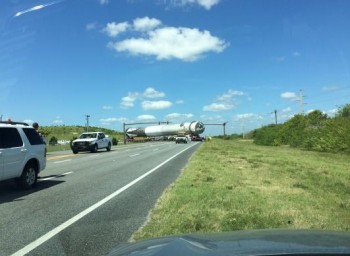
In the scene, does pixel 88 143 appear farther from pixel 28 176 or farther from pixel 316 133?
pixel 28 176

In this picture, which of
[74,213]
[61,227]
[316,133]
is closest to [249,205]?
[74,213]

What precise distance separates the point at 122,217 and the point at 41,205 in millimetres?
2691

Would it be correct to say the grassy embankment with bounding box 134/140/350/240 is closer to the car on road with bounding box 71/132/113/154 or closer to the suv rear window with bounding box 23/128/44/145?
the suv rear window with bounding box 23/128/44/145

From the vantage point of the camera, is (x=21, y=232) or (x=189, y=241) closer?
→ (x=189, y=241)

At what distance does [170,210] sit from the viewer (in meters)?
11.1

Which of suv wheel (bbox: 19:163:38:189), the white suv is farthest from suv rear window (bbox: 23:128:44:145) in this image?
suv wheel (bbox: 19:163:38:189)

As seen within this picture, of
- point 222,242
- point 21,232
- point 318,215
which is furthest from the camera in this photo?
point 318,215

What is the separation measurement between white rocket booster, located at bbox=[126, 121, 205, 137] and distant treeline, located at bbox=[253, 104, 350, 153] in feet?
63.5

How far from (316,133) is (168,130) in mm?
61159

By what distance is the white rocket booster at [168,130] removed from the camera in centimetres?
10231

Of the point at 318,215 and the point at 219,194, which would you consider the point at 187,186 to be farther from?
the point at 318,215

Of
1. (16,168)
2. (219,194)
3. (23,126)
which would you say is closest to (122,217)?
(219,194)

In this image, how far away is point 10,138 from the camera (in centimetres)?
1537

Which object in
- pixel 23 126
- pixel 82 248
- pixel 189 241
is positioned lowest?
pixel 82 248
